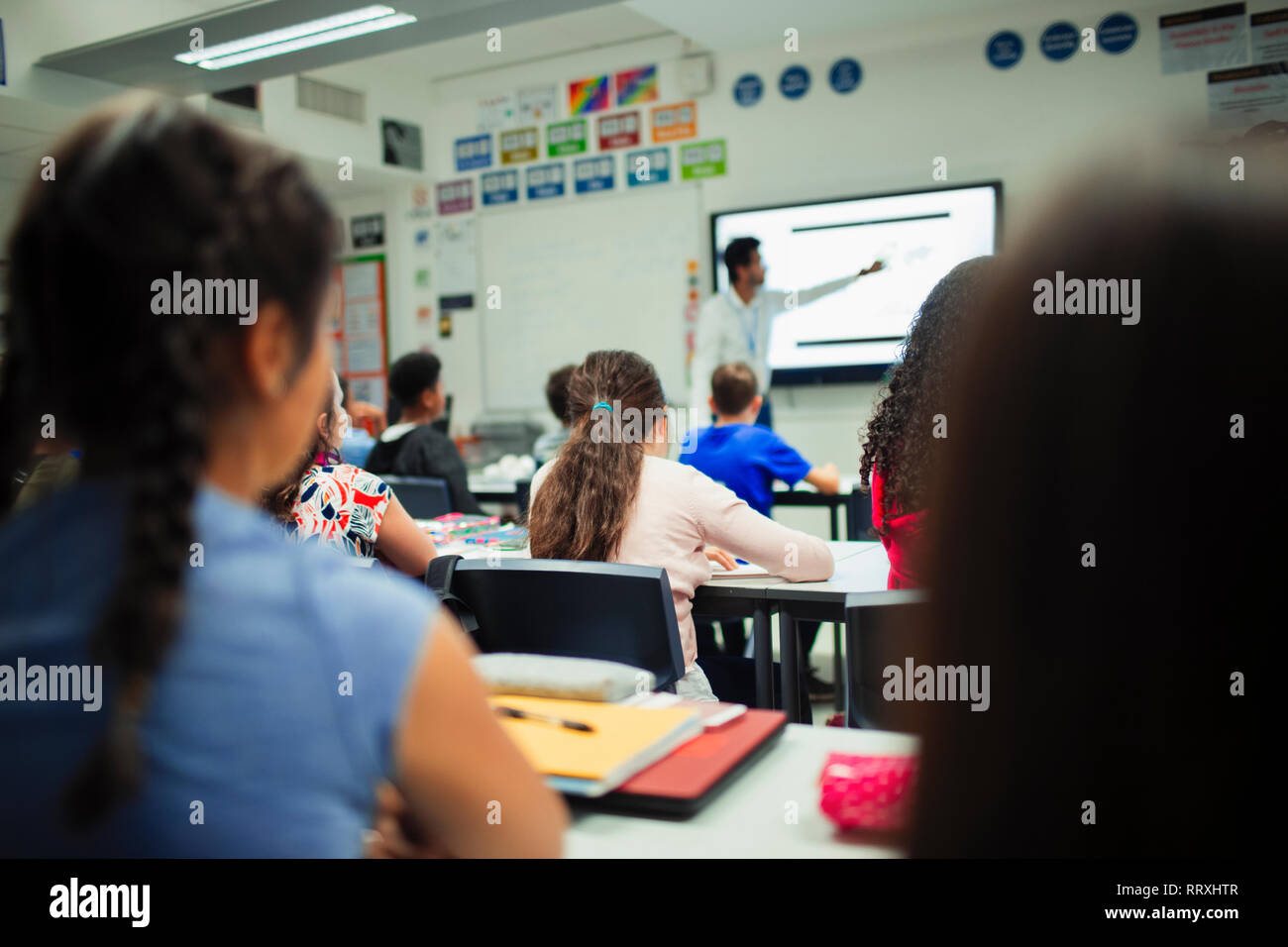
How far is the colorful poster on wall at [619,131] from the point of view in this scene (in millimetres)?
5973

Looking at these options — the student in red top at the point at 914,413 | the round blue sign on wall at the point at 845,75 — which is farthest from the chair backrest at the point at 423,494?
the round blue sign on wall at the point at 845,75

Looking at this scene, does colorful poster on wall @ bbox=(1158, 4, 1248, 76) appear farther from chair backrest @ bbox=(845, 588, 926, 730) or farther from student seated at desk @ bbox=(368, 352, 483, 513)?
chair backrest @ bbox=(845, 588, 926, 730)

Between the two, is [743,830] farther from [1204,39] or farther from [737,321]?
[1204,39]

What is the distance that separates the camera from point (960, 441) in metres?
0.53

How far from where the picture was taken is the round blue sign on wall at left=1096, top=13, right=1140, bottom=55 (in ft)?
15.4

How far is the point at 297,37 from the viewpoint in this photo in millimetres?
4316

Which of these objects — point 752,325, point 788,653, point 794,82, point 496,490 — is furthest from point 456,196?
point 788,653

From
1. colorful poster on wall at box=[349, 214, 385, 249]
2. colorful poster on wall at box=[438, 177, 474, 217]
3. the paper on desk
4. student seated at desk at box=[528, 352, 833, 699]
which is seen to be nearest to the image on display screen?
colorful poster on wall at box=[438, 177, 474, 217]

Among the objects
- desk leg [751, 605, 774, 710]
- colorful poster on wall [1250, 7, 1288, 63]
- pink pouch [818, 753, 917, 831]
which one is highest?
Answer: colorful poster on wall [1250, 7, 1288, 63]

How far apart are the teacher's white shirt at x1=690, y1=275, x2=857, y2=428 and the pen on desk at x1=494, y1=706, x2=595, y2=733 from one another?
14.0 ft

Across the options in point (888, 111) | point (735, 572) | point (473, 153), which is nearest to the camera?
point (735, 572)

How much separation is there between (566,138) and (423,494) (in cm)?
360

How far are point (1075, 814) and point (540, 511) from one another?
5.24ft

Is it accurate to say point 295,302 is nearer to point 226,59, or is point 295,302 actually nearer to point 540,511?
point 540,511
